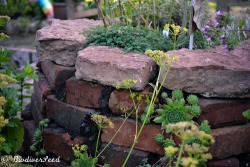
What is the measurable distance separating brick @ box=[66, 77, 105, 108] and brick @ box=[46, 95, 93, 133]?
0.14ft

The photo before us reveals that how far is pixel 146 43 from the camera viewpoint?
2293 mm

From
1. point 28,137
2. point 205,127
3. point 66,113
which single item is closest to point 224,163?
point 205,127

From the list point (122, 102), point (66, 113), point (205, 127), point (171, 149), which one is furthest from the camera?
point (66, 113)

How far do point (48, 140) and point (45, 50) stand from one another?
0.71 metres

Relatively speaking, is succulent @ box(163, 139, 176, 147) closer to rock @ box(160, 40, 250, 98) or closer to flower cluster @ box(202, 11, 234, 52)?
rock @ box(160, 40, 250, 98)

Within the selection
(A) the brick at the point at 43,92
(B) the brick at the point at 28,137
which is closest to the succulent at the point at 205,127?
(A) the brick at the point at 43,92

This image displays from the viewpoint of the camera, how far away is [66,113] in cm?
233

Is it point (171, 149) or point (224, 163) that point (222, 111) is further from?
point (171, 149)

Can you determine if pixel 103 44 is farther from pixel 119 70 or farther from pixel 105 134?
pixel 105 134

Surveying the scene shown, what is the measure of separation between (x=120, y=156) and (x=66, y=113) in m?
0.55

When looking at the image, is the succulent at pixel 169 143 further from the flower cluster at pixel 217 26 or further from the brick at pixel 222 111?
the flower cluster at pixel 217 26

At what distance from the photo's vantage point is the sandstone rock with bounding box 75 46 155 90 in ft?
6.52

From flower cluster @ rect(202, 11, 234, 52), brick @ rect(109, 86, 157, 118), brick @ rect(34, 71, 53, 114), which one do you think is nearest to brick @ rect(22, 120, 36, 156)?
brick @ rect(34, 71, 53, 114)

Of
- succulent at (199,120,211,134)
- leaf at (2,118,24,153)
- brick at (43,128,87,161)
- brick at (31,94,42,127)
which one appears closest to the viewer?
succulent at (199,120,211,134)
